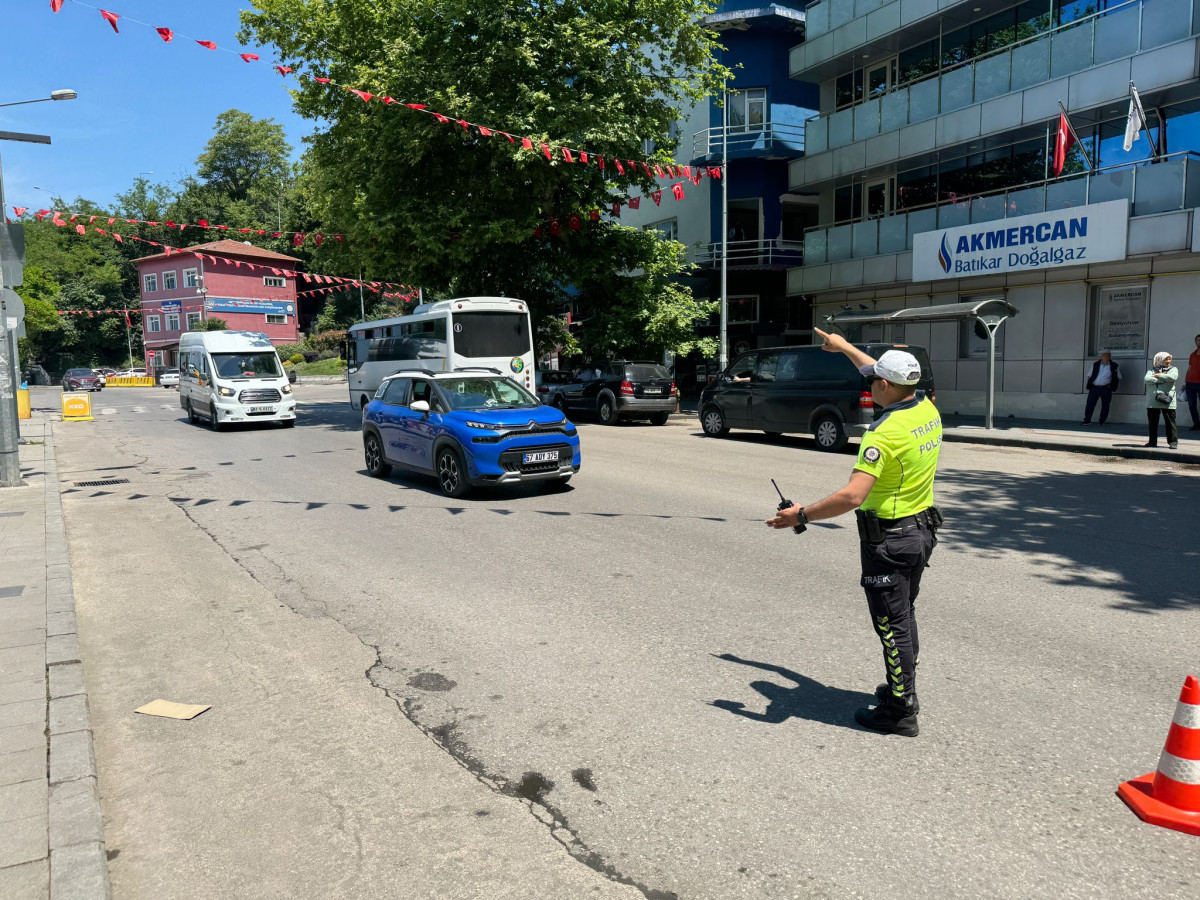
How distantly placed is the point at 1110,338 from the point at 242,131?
8862 cm

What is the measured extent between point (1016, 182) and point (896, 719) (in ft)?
70.4

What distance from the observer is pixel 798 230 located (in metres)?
31.6

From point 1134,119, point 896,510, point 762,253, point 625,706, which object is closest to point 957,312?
point 1134,119

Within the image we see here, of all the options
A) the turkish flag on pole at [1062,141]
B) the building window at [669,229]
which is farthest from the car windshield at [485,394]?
the building window at [669,229]

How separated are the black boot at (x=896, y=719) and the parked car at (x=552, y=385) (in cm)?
2091

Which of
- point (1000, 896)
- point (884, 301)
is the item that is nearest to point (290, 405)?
point (884, 301)

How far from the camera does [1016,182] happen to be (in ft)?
70.8

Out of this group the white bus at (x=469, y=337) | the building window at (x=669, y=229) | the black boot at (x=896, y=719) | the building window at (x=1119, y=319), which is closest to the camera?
the black boot at (x=896, y=719)

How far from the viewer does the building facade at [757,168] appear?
29.7 metres

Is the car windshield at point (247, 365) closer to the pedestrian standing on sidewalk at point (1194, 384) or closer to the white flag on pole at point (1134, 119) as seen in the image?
the white flag on pole at point (1134, 119)

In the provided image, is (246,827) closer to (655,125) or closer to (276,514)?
(276,514)

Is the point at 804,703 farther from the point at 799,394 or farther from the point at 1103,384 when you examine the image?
the point at 1103,384

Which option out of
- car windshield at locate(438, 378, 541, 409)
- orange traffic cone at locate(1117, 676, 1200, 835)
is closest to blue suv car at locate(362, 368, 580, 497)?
car windshield at locate(438, 378, 541, 409)

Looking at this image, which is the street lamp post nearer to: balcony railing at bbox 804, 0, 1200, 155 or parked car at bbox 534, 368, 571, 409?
parked car at bbox 534, 368, 571, 409
